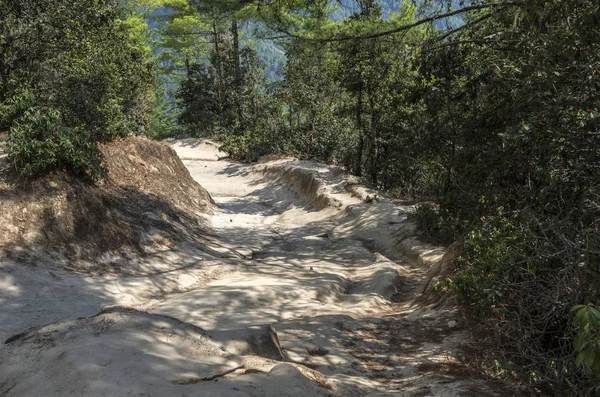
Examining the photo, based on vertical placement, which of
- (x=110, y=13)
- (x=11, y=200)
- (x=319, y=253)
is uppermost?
(x=110, y=13)

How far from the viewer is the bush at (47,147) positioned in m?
8.10

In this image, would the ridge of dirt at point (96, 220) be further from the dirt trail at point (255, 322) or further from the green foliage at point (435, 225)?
the green foliage at point (435, 225)

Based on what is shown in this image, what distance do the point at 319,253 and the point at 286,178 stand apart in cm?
921

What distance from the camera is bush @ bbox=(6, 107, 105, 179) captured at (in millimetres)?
8102

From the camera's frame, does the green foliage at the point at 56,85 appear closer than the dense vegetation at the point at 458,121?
No

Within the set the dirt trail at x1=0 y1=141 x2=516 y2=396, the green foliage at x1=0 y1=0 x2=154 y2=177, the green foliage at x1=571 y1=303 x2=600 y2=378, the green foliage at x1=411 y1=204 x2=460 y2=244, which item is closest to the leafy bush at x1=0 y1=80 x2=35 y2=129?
the green foliage at x1=0 y1=0 x2=154 y2=177

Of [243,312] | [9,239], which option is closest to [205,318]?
[243,312]

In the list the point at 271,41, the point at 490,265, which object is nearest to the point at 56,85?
the point at 271,41

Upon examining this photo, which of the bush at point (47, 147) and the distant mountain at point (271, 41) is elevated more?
the distant mountain at point (271, 41)

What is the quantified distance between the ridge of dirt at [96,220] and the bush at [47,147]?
251 mm

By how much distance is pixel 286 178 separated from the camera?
65.8ft

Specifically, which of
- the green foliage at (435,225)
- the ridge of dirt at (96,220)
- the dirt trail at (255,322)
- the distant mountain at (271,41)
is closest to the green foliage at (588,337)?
the dirt trail at (255,322)

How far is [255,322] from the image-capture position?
6.44 m

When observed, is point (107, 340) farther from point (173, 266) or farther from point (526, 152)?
point (173, 266)
